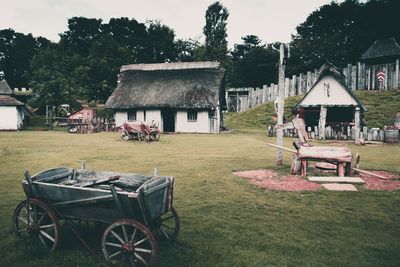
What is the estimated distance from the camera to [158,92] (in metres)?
34.4

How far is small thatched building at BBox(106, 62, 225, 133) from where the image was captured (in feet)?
106

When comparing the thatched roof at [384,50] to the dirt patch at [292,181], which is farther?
the thatched roof at [384,50]

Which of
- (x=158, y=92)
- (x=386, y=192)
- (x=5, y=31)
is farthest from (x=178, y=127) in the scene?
(x=5, y=31)

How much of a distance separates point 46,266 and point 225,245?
283 centimetres

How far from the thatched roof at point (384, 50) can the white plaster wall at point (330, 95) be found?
17.5 m

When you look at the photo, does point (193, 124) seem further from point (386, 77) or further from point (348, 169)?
point (348, 169)

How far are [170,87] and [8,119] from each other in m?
17.4

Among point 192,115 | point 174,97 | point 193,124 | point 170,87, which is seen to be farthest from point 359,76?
point 170,87

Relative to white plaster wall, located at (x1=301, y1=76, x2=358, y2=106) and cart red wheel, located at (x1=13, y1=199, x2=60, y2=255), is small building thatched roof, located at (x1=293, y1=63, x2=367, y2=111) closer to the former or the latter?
white plaster wall, located at (x1=301, y1=76, x2=358, y2=106)

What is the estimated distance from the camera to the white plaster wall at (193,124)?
3231 centimetres

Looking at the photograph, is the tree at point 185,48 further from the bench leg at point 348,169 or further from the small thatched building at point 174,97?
the bench leg at point 348,169

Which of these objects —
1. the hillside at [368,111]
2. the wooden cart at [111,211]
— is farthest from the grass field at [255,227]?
the hillside at [368,111]

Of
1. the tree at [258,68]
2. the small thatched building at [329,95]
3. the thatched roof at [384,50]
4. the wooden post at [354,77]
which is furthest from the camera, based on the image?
the tree at [258,68]

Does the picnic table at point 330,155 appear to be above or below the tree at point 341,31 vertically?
below
